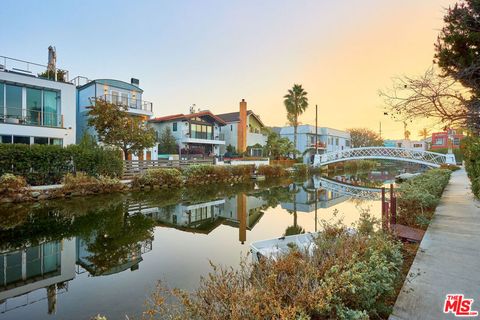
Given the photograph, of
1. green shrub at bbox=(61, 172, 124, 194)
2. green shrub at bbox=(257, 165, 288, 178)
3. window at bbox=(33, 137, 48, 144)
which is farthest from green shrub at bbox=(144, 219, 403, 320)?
green shrub at bbox=(257, 165, 288, 178)

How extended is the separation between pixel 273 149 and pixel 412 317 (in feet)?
113

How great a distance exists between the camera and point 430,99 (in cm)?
582

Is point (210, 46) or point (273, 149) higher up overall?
point (210, 46)

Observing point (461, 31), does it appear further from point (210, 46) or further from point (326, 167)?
point (326, 167)

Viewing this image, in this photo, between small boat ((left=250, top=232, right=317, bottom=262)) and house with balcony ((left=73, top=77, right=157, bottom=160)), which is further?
house with balcony ((left=73, top=77, right=157, bottom=160))

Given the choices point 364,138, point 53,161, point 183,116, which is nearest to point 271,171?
point 183,116

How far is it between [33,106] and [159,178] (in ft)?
32.8

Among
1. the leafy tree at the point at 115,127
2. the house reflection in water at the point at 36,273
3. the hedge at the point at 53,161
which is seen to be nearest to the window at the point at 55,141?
the leafy tree at the point at 115,127

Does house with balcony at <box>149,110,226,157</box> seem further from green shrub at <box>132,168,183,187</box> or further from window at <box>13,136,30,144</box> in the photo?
window at <box>13,136,30,144</box>

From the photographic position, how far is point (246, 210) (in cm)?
1395

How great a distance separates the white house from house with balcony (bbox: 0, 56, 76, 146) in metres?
31.9

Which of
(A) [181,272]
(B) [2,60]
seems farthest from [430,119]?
(B) [2,60]

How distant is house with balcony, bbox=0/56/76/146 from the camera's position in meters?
17.6

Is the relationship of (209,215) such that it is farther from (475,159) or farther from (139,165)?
(139,165)
